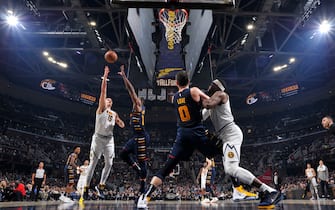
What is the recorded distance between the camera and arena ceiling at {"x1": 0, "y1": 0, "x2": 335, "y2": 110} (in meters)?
13.9

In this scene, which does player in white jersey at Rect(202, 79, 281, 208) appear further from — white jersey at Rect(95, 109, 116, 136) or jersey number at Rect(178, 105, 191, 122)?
white jersey at Rect(95, 109, 116, 136)

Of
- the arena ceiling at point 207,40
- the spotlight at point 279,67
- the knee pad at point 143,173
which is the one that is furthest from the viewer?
the spotlight at point 279,67

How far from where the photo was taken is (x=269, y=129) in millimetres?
29719

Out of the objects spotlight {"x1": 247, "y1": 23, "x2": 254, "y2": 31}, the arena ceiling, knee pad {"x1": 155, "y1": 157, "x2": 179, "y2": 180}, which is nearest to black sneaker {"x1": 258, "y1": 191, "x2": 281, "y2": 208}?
knee pad {"x1": 155, "y1": 157, "x2": 179, "y2": 180}

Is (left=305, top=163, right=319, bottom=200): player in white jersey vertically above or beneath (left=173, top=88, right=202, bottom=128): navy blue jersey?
beneath

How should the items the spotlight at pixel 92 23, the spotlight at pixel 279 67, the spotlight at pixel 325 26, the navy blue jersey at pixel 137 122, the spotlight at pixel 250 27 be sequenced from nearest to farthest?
the navy blue jersey at pixel 137 122 → the spotlight at pixel 325 26 → the spotlight at pixel 92 23 → the spotlight at pixel 250 27 → the spotlight at pixel 279 67

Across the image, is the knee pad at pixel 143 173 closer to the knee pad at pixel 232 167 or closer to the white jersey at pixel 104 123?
the white jersey at pixel 104 123

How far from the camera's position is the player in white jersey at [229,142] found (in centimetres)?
438

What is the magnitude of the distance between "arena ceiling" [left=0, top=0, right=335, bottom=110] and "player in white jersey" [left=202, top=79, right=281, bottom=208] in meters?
2.89

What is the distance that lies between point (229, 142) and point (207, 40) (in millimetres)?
11998

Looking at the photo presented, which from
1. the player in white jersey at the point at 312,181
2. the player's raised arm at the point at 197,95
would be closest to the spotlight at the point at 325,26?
the player in white jersey at the point at 312,181

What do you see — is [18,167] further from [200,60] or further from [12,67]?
[200,60]

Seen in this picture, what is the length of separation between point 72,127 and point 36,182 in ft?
64.1

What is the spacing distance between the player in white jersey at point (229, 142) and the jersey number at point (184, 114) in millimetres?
311
